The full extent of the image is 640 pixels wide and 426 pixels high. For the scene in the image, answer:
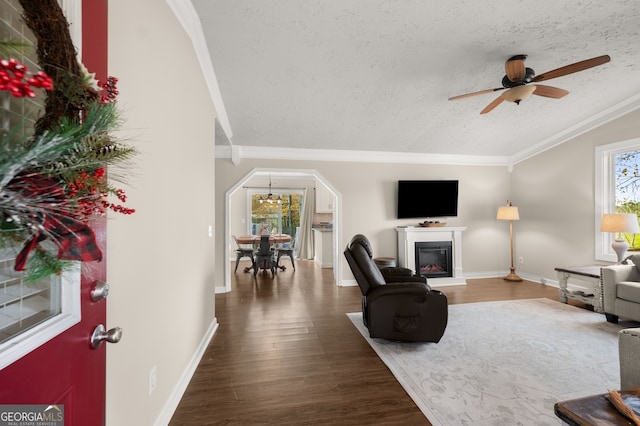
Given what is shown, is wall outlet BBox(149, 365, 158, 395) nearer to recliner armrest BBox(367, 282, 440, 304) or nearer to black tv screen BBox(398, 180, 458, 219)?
recliner armrest BBox(367, 282, 440, 304)

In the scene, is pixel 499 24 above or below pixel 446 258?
above

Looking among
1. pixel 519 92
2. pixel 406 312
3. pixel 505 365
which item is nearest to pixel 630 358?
pixel 505 365

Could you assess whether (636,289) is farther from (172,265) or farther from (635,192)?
(172,265)

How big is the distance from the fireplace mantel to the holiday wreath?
16.3 ft

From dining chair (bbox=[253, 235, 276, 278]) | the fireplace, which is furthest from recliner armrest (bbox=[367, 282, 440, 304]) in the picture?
dining chair (bbox=[253, 235, 276, 278])

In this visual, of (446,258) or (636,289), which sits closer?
(636,289)

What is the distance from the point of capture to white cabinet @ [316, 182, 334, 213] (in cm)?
778

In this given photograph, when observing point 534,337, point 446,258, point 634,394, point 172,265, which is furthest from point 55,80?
point 446,258

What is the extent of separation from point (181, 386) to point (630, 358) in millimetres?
2884

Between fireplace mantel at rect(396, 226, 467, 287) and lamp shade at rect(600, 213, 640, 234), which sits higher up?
lamp shade at rect(600, 213, 640, 234)

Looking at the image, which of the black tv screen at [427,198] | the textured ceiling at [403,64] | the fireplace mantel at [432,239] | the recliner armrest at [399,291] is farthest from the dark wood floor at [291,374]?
the textured ceiling at [403,64]

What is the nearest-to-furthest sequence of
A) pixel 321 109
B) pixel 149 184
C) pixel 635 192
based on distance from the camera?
pixel 149 184 → pixel 321 109 → pixel 635 192

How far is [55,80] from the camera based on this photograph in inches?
20.5

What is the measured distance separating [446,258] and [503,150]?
2.49 meters
